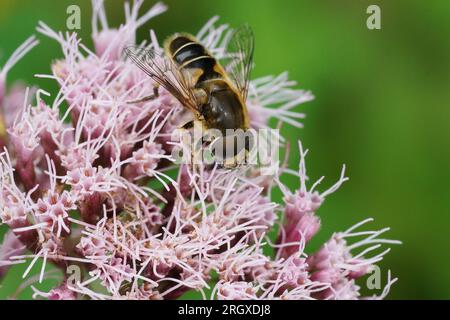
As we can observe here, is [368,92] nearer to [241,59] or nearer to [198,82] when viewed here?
[241,59]

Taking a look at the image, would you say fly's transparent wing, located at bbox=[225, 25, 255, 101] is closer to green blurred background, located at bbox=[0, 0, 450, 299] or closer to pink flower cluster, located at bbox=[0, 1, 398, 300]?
pink flower cluster, located at bbox=[0, 1, 398, 300]

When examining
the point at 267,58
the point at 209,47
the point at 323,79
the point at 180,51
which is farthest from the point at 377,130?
the point at 180,51

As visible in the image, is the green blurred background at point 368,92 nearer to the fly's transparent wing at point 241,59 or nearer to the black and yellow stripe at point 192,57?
the fly's transparent wing at point 241,59

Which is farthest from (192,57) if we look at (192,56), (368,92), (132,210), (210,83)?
(368,92)

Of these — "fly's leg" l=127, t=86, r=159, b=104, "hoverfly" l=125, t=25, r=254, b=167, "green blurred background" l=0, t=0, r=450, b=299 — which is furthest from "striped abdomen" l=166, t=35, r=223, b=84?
"green blurred background" l=0, t=0, r=450, b=299

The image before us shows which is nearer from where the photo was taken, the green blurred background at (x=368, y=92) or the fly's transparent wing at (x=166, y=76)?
the fly's transparent wing at (x=166, y=76)

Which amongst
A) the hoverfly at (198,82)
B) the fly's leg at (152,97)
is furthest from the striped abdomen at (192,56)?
the fly's leg at (152,97)

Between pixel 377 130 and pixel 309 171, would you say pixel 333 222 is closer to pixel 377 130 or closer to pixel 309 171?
pixel 309 171
